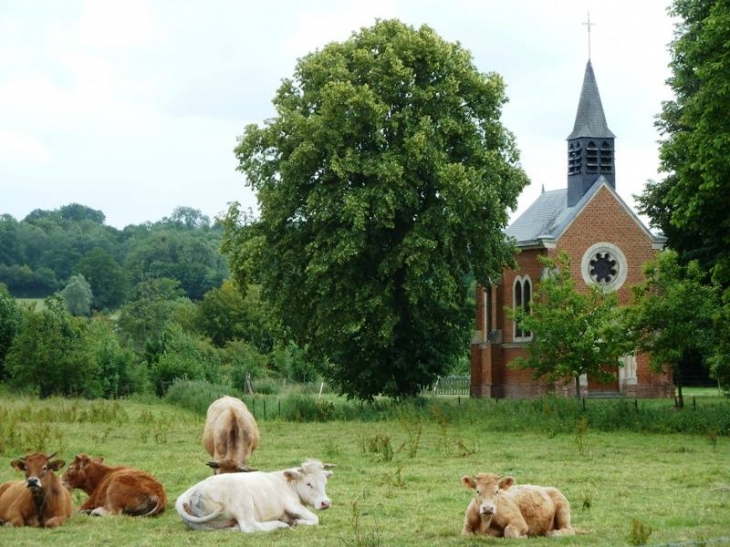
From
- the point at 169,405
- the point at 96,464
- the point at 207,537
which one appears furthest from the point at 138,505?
the point at 169,405

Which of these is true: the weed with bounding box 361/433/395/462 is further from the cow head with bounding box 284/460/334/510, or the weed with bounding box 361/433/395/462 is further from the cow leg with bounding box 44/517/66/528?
the cow leg with bounding box 44/517/66/528

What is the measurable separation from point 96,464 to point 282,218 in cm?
2476

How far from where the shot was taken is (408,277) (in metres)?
38.1

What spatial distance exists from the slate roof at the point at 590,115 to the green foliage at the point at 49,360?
23.4m

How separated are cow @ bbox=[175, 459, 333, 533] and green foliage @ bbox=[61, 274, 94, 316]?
11365 centimetres

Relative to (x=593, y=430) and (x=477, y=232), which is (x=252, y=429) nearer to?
(x=593, y=430)

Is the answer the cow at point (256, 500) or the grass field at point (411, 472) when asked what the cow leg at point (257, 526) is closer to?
the cow at point (256, 500)

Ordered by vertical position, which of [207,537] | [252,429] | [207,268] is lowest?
[207,537]

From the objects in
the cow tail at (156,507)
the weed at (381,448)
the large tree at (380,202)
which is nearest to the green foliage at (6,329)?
the large tree at (380,202)

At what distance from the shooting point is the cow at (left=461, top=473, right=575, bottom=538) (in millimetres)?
12625

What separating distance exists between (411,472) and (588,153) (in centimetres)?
3507

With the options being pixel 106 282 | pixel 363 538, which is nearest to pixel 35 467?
pixel 363 538

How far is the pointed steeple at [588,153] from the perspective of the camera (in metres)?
52.9

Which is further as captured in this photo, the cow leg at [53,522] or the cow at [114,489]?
the cow at [114,489]
